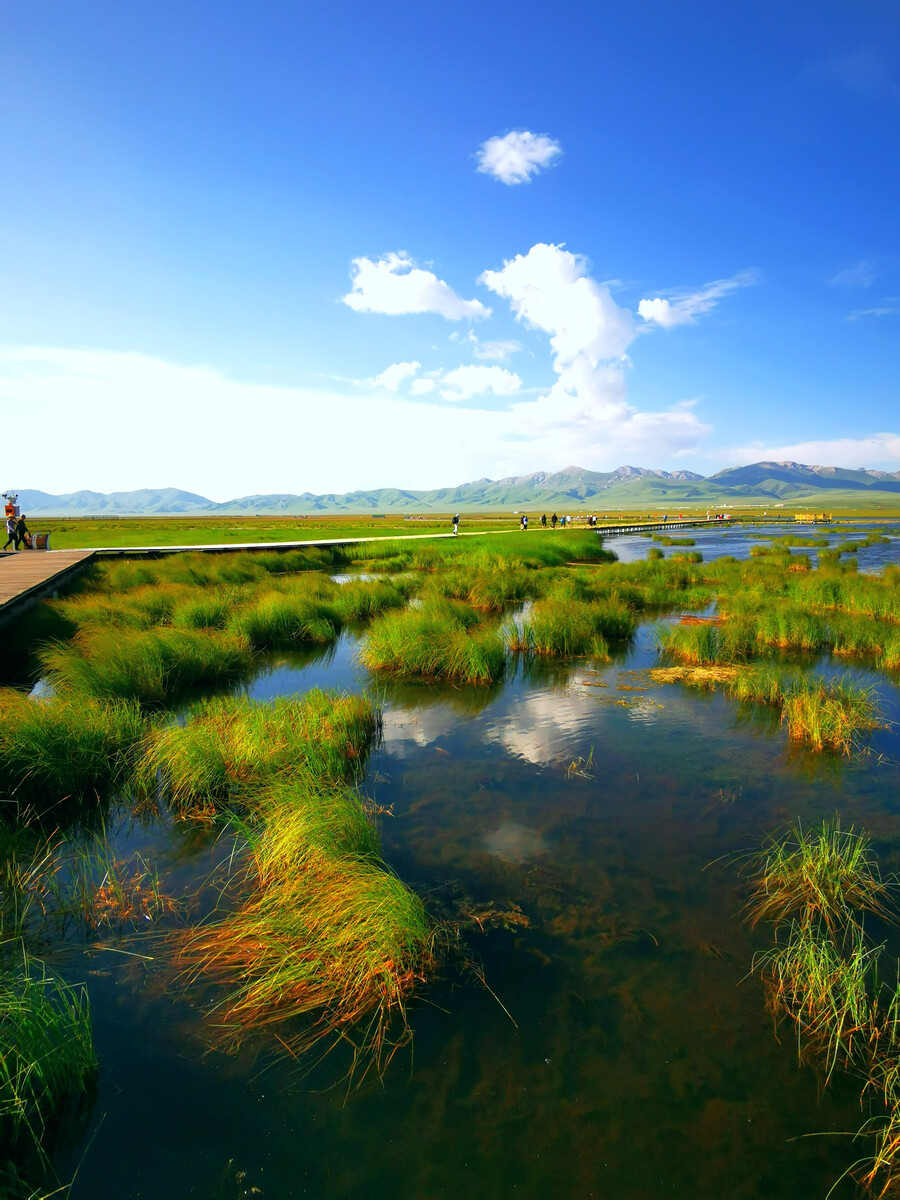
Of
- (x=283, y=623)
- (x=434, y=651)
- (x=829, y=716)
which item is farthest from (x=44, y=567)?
(x=829, y=716)

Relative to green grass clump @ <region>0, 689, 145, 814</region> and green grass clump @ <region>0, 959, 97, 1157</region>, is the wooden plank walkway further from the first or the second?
green grass clump @ <region>0, 959, 97, 1157</region>

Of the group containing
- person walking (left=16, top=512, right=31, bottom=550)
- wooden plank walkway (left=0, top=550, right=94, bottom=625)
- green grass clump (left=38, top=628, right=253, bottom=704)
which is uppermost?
person walking (left=16, top=512, right=31, bottom=550)

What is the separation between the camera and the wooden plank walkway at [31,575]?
15.3 metres

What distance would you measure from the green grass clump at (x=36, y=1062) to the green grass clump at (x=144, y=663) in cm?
642

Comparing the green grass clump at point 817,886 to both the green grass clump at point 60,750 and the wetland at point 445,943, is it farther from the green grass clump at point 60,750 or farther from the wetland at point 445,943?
the green grass clump at point 60,750

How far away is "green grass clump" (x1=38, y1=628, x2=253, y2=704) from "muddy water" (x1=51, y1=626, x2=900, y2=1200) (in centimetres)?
401

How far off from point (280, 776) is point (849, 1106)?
5957 mm

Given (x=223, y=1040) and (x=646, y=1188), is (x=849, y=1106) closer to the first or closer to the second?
(x=646, y=1188)

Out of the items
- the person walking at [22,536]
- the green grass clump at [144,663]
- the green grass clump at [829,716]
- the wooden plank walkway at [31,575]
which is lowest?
the green grass clump at [829,716]

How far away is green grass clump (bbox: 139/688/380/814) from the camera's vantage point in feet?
24.8

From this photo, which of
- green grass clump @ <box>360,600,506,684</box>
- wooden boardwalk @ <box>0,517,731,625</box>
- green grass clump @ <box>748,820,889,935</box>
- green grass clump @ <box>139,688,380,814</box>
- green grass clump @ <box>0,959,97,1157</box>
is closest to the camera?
green grass clump @ <box>0,959,97,1157</box>

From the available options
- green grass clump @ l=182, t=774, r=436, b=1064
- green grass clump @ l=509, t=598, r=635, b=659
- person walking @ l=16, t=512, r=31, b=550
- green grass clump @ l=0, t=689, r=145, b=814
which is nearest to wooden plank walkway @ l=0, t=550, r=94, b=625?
person walking @ l=16, t=512, r=31, b=550

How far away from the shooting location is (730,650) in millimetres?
14664

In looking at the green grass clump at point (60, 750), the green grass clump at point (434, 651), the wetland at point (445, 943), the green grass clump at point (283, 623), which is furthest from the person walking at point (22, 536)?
the green grass clump at point (60, 750)
